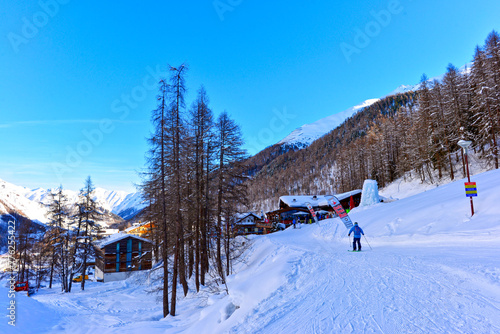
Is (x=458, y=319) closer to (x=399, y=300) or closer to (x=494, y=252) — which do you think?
(x=399, y=300)

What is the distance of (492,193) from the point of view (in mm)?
13844

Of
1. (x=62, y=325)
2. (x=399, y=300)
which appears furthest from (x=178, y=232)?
(x=399, y=300)

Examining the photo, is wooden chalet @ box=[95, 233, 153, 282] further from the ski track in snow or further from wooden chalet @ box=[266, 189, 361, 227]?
the ski track in snow

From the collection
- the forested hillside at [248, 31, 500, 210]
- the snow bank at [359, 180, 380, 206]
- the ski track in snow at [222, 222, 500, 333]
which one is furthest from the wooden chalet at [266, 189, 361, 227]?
the ski track in snow at [222, 222, 500, 333]

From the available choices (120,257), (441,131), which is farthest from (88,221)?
(441,131)

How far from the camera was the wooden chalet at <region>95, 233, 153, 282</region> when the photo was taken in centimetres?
3756

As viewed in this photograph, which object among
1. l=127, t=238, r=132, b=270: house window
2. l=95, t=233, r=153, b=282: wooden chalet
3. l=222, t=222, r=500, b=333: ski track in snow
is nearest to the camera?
Result: l=222, t=222, r=500, b=333: ski track in snow

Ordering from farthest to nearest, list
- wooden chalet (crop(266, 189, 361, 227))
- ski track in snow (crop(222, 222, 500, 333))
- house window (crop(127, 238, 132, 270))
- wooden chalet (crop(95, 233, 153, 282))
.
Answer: wooden chalet (crop(266, 189, 361, 227)), house window (crop(127, 238, 132, 270)), wooden chalet (crop(95, 233, 153, 282)), ski track in snow (crop(222, 222, 500, 333))

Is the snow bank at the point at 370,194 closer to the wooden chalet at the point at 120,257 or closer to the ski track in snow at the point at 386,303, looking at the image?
the ski track in snow at the point at 386,303

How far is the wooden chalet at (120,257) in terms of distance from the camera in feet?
123

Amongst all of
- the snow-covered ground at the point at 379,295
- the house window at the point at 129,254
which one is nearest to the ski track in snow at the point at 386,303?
the snow-covered ground at the point at 379,295

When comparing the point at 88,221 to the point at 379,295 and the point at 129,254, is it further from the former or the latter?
the point at 379,295

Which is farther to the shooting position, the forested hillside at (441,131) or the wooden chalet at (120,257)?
the wooden chalet at (120,257)

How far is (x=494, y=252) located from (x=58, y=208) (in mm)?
36323
